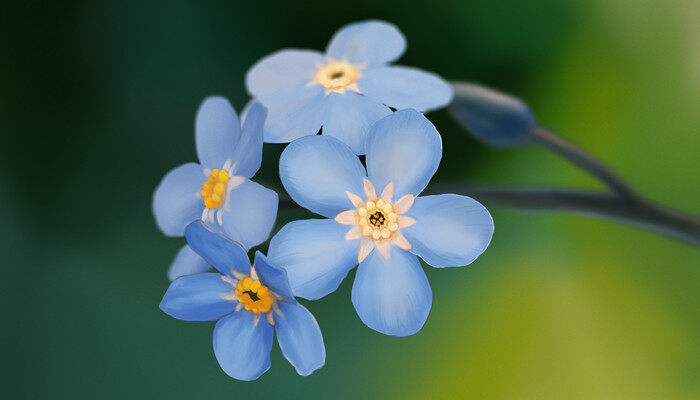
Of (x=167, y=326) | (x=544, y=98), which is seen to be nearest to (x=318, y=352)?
(x=167, y=326)

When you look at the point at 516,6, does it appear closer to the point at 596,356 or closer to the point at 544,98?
the point at 544,98

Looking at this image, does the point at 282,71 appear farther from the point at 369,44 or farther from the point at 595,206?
the point at 595,206

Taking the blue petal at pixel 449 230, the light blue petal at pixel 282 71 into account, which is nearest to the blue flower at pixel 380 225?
the blue petal at pixel 449 230

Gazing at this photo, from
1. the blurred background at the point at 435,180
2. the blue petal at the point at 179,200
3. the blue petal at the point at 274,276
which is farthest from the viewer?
the blurred background at the point at 435,180

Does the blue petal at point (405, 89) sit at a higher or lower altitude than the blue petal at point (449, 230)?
higher

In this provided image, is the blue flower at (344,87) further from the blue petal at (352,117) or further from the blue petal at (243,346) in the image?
the blue petal at (243,346)

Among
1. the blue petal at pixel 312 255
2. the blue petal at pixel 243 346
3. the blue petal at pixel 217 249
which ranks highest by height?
the blue petal at pixel 312 255
